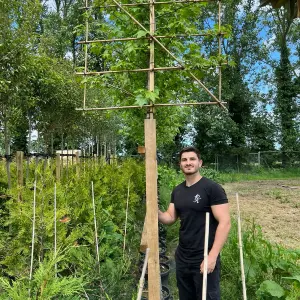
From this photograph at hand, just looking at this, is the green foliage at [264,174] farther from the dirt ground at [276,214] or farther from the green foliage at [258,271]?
the green foliage at [258,271]

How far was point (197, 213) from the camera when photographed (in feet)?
8.64

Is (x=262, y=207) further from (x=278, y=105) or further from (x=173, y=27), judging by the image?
(x=278, y=105)

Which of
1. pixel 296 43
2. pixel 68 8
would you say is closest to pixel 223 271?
pixel 296 43

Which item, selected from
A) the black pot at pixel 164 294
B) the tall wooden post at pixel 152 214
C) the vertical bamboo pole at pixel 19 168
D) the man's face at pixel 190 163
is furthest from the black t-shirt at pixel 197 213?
the vertical bamboo pole at pixel 19 168

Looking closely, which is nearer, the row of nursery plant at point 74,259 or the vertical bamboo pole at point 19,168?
the row of nursery plant at point 74,259

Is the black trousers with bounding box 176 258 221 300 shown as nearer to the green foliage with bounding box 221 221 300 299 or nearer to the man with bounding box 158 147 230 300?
the man with bounding box 158 147 230 300

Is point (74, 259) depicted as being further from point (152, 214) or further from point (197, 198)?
point (197, 198)

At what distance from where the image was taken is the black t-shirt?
8.46ft

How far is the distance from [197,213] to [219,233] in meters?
0.24

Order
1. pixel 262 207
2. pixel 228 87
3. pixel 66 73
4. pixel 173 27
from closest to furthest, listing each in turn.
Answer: pixel 173 27, pixel 262 207, pixel 66 73, pixel 228 87

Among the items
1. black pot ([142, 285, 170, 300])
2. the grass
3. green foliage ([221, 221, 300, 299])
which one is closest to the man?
green foliage ([221, 221, 300, 299])

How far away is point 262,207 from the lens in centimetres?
1054

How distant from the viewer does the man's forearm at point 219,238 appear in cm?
245

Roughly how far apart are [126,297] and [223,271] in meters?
1.39
